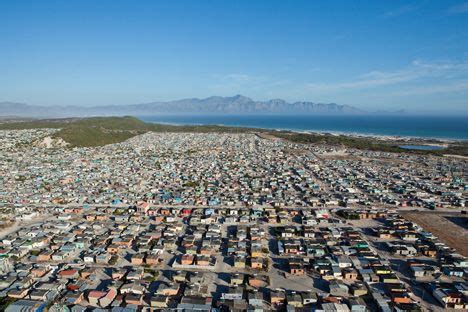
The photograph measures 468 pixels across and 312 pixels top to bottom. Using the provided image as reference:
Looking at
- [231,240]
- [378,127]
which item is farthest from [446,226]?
[378,127]

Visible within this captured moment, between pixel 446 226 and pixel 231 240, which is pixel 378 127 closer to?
pixel 446 226

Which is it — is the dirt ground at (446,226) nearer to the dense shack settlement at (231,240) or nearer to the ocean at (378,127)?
the dense shack settlement at (231,240)

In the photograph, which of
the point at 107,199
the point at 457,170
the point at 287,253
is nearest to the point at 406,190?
the point at 457,170

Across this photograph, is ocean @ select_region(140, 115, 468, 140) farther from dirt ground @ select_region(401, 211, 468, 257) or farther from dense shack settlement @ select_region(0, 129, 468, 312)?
dirt ground @ select_region(401, 211, 468, 257)

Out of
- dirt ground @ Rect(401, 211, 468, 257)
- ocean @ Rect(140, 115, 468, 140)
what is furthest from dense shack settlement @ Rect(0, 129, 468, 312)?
ocean @ Rect(140, 115, 468, 140)

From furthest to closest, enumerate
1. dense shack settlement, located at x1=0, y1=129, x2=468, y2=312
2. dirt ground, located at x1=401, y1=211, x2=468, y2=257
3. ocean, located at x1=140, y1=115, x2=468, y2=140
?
ocean, located at x1=140, y1=115, x2=468, y2=140 < dirt ground, located at x1=401, y1=211, x2=468, y2=257 < dense shack settlement, located at x1=0, y1=129, x2=468, y2=312

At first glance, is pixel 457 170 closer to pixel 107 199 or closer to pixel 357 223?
pixel 357 223
